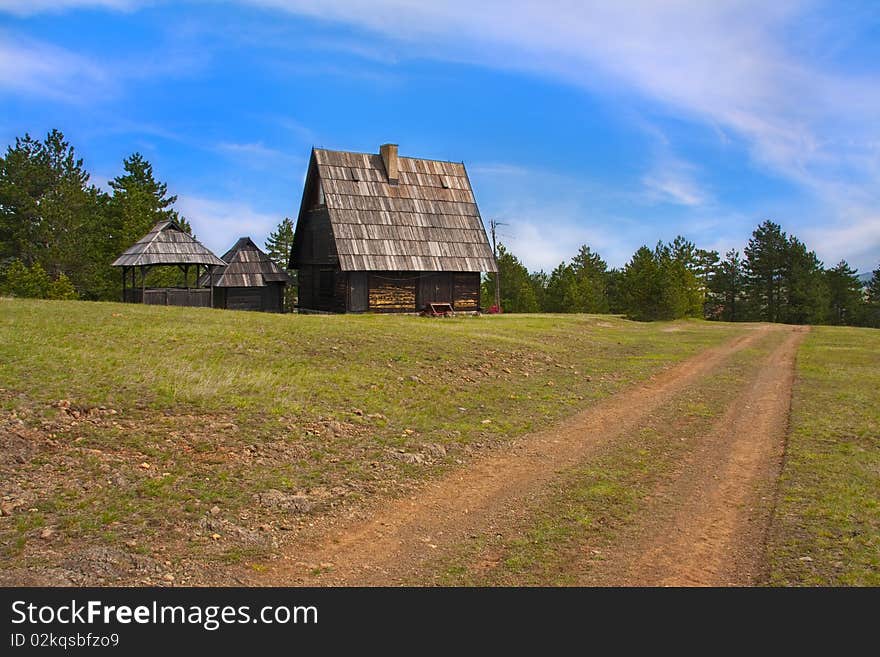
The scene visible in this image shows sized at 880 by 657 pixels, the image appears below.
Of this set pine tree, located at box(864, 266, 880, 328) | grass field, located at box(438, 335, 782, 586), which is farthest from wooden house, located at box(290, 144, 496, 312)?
pine tree, located at box(864, 266, 880, 328)

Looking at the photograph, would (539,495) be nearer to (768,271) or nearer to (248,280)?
A: (248,280)

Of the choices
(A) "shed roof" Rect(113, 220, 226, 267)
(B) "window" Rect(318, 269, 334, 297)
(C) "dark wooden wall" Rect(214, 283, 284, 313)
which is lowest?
(C) "dark wooden wall" Rect(214, 283, 284, 313)

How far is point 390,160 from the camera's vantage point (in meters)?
40.5

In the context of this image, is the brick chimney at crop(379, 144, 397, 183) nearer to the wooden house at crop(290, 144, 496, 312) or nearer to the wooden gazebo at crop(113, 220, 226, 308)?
the wooden house at crop(290, 144, 496, 312)

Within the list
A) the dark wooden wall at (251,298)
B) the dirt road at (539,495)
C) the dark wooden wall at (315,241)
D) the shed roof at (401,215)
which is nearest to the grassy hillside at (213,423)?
the dirt road at (539,495)

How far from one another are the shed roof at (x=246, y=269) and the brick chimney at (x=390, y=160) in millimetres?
8908

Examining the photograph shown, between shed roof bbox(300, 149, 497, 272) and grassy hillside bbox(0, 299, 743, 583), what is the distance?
15704 mm

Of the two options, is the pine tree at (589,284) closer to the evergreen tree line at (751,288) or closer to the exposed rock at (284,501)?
the evergreen tree line at (751,288)

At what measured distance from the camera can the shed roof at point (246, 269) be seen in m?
39.7

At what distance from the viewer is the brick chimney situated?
40375mm

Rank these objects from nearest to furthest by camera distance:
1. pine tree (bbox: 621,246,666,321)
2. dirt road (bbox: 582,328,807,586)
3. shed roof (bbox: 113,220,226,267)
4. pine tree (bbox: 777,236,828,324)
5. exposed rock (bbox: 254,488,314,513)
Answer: dirt road (bbox: 582,328,807,586) < exposed rock (bbox: 254,488,314,513) < shed roof (bbox: 113,220,226,267) < pine tree (bbox: 621,246,666,321) < pine tree (bbox: 777,236,828,324)

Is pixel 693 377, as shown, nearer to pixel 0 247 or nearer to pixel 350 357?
pixel 350 357

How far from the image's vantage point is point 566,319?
136ft

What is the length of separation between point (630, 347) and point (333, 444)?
1983 cm
